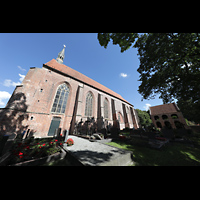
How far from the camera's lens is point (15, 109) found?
8375 mm

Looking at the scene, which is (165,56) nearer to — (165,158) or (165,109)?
(165,158)

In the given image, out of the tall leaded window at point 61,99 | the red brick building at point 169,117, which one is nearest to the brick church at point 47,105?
the tall leaded window at point 61,99

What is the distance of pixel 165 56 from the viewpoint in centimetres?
698

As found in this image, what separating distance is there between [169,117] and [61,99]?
32.3 m

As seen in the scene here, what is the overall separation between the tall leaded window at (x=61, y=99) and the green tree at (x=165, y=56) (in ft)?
35.7

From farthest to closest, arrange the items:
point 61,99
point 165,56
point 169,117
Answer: point 169,117
point 61,99
point 165,56

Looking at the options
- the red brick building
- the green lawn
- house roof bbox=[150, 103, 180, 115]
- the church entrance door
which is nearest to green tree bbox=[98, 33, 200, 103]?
the green lawn

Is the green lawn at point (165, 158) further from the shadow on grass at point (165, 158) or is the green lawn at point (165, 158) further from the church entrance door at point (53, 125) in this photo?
the church entrance door at point (53, 125)

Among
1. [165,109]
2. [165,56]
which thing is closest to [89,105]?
[165,56]

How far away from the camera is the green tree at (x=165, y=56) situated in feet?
17.7
